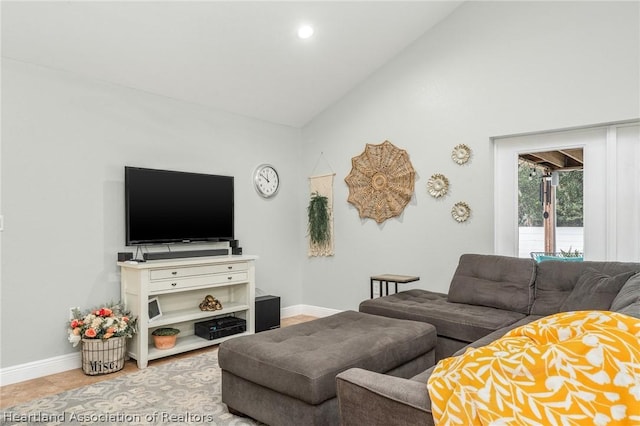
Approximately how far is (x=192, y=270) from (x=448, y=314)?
7.15 feet

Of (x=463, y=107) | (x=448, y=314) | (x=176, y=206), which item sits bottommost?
(x=448, y=314)

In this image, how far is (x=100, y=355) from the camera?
127 inches

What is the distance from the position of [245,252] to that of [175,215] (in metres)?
1.05

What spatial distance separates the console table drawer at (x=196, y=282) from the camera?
3.53m

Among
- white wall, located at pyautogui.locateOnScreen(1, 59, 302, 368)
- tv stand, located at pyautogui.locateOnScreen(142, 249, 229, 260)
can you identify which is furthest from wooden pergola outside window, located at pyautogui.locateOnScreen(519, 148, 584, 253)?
white wall, located at pyautogui.locateOnScreen(1, 59, 302, 368)

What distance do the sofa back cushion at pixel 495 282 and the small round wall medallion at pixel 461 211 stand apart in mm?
479

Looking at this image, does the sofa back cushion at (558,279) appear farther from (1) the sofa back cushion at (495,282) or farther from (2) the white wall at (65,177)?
(2) the white wall at (65,177)

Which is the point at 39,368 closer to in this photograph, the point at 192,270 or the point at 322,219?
the point at 192,270

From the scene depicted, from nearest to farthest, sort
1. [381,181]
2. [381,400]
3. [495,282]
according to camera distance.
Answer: [381,400] < [495,282] < [381,181]

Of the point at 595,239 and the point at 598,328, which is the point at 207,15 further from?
the point at 595,239

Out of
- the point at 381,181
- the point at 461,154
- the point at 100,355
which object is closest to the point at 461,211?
the point at 461,154

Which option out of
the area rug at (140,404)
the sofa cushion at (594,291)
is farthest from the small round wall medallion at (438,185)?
the area rug at (140,404)

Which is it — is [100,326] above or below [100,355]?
above

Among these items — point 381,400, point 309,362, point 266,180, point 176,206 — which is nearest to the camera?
point 381,400
